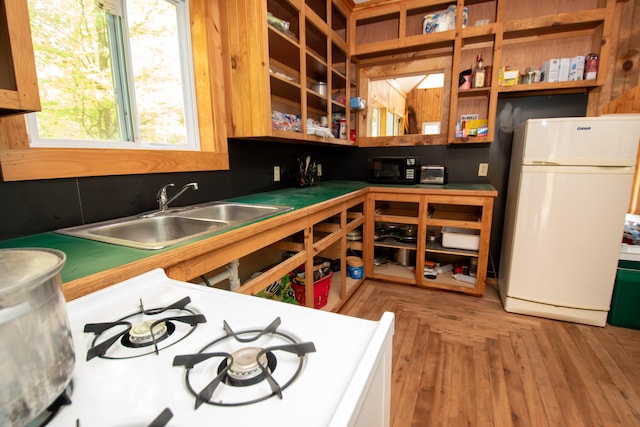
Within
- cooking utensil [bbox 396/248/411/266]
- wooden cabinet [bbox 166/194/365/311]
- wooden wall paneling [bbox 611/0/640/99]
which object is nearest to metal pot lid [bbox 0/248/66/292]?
wooden cabinet [bbox 166/194/365/311]

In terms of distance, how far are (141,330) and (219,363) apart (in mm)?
184

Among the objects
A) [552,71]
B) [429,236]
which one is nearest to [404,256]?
[429,236]

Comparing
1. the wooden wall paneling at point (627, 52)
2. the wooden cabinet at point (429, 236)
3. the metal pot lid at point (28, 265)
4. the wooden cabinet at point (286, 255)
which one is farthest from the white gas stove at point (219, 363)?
the wooden wall paneling at point (627, 52)

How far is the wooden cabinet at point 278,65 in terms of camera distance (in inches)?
65.7

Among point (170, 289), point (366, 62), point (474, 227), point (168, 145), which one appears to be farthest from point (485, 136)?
point (170, 289)

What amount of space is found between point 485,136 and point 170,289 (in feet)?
8.81

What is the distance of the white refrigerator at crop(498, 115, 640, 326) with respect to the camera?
1.95m

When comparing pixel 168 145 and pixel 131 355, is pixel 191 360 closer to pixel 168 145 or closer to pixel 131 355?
pixel 131 355

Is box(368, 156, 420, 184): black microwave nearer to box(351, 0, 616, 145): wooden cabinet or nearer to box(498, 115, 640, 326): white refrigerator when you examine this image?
box(351, 0, 616, 145): wooden cabinet

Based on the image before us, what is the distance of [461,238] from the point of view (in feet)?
8.41

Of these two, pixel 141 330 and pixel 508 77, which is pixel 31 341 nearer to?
pixel 141 330

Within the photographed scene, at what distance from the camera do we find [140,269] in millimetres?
763

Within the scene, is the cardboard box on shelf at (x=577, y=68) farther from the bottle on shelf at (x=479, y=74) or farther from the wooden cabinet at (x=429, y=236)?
the wooden cabinet at (x=429, y=236)

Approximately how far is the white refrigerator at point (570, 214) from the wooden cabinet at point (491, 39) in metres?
0.50
